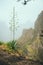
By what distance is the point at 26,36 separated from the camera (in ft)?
65.0

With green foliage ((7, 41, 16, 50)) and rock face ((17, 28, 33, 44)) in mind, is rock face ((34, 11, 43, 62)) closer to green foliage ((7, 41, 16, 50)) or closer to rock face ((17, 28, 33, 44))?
green foliage ((7, 41, 16, 50))

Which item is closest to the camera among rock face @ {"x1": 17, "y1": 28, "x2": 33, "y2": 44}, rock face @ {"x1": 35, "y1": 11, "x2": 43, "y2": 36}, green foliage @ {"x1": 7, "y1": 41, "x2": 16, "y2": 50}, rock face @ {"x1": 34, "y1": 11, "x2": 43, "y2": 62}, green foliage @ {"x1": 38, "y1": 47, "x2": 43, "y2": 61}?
green foliage @ {"x1": 38, "y1": 47, "x2": 43, "y2": 61}

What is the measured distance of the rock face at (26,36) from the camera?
61.8 feet

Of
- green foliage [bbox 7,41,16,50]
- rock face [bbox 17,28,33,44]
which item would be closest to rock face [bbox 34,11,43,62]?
green foliage [bbox 7,41,16,50]

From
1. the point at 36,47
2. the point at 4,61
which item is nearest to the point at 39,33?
the point at 36,47

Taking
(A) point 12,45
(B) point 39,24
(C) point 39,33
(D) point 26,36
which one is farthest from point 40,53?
(D) point 26,36

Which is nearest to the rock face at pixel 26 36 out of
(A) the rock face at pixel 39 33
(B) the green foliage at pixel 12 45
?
(B) the green foliage at pixel 12 45

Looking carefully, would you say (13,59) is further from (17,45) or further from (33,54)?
(17,45)

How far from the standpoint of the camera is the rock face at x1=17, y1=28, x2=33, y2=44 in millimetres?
18841

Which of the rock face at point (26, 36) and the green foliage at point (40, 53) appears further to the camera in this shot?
the rock face at point (26, 36)

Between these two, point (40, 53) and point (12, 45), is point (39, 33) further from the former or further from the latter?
point (12, 45)

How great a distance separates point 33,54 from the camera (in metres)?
15.7

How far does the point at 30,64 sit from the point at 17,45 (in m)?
4.10

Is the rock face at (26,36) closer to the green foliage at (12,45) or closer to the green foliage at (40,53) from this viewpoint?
the green foliage at (12,45)
